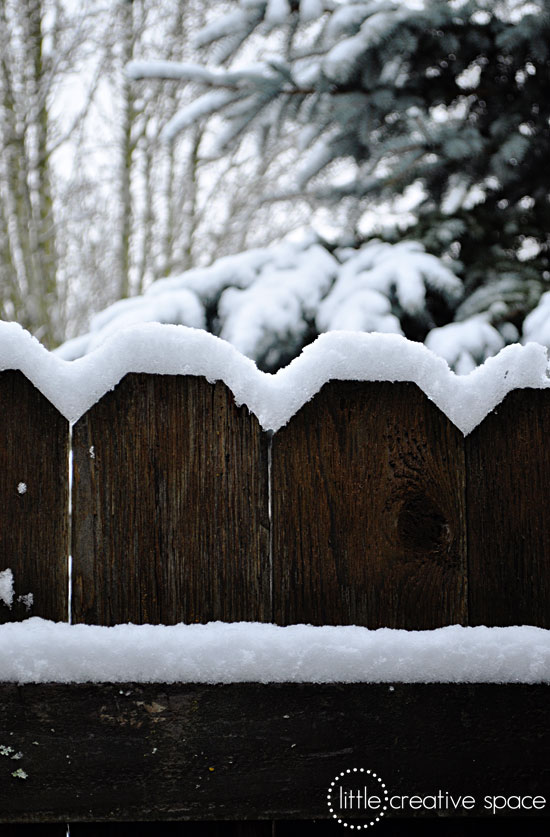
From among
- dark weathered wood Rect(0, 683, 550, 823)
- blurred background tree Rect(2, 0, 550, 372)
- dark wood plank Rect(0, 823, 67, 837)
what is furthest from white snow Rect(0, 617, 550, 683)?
blurred background tree Rect(2, 0, 550, 372)

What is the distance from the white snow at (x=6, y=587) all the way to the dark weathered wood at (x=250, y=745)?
0.10 meters

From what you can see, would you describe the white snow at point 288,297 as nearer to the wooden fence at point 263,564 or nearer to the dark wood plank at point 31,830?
the wooden fence at point 263,564

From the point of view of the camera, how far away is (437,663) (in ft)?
2.80

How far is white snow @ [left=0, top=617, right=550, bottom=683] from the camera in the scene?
0.81m

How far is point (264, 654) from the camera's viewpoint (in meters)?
0.83

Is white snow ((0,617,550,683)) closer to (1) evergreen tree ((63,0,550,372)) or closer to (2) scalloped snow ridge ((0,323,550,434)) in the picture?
(2) scalloped snow ridge ((0,323,550,434))

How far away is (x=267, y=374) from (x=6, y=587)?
16.3 inches

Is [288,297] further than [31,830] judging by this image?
Yes

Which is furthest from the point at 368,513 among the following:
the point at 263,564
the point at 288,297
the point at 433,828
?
the point at 288,297

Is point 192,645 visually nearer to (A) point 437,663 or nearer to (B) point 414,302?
(A) point 437,663

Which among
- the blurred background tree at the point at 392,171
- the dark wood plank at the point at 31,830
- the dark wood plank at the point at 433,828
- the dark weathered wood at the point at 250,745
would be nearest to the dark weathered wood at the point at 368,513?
the dark weathered wood at the point at 250,745

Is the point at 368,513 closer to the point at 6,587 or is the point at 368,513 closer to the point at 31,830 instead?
the point at 6,587

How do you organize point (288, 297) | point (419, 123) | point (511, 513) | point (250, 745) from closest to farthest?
1. point (250, 745)
2. point (511, 513)
3. point (288, 297)
4. point (419, 123)

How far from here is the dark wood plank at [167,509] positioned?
86 cm
